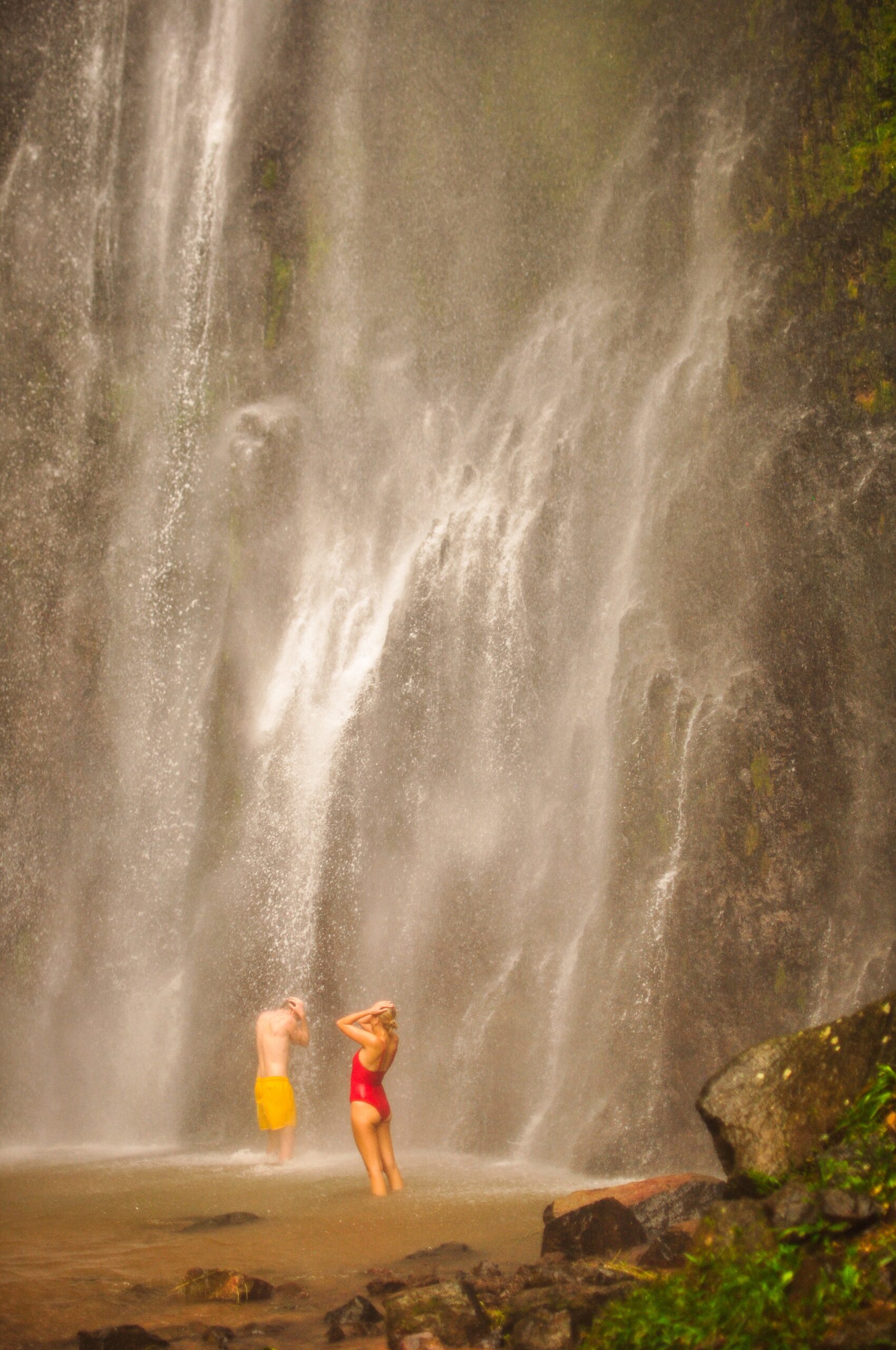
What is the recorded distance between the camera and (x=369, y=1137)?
26.5 feet

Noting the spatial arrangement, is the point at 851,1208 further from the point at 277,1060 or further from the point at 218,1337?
the point at 277,1060

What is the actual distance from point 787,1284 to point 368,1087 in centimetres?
493

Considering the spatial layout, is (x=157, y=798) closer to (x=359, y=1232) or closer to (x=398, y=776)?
(x=398, y=776)

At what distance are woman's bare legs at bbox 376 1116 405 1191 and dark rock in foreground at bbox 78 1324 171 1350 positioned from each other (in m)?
4.01

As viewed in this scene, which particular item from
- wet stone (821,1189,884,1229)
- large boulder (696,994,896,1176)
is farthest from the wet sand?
wet stone (821,1189,884,1229)

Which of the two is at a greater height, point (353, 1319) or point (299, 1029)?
point (299, 1029)

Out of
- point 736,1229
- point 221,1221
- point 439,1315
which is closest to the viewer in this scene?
point 736,1229

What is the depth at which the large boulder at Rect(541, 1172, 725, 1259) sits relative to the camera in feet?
19.0

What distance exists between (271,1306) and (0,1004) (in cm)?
1248

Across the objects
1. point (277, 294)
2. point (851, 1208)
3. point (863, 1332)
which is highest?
point (277, 294)

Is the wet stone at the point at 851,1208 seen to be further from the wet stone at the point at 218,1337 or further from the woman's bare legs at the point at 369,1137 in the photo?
the woman's bare legs at the point at 369,1137

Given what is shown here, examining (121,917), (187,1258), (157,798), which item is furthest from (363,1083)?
(157,798)

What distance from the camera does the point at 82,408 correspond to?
21.2 m

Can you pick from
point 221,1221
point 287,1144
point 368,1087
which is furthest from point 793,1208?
point 287,1144
